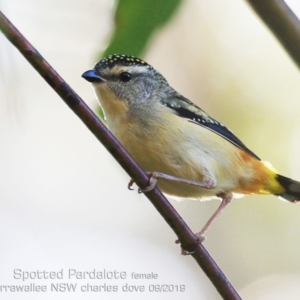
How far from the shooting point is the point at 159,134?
8.11ft

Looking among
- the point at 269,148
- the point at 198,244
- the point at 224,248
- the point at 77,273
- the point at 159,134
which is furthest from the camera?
the point at 224,248

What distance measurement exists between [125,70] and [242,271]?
2602 mm

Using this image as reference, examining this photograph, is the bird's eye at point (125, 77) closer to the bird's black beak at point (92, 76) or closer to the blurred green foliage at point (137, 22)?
the bird's black beak at point (92, 76)

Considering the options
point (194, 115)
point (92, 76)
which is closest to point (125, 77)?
point (92, 76)

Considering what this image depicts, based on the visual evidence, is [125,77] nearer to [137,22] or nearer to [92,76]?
[92,76]

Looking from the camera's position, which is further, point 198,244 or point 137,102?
point 137,102

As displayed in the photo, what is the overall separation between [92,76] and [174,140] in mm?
493

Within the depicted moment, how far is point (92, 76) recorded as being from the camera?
8.35ft

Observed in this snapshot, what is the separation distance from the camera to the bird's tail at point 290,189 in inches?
117

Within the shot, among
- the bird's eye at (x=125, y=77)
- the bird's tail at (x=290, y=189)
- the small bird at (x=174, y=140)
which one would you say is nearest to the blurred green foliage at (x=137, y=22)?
the small bird at (x=174, y=140)

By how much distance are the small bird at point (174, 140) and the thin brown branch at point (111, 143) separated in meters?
0.55

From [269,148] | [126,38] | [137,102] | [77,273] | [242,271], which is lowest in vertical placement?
[242,271]

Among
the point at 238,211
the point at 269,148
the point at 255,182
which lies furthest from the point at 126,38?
the point at 238,211

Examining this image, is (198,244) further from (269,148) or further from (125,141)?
(269,148)
